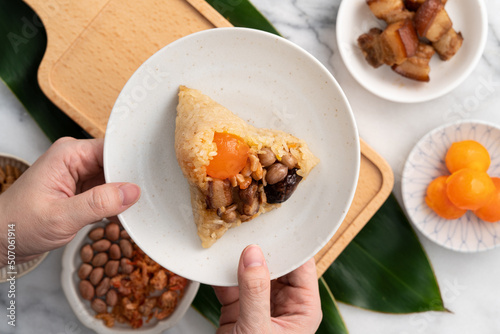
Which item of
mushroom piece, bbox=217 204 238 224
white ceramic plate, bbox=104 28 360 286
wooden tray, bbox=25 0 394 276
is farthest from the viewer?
wooden tray, bbox=25 0 394 276

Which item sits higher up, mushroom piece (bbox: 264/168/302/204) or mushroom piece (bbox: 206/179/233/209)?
mushroom piece (bbox: 264/168/302/204)

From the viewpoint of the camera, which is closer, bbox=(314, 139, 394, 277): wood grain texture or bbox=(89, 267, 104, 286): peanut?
bbox=(314, 139, 394, 277): wood grain texture

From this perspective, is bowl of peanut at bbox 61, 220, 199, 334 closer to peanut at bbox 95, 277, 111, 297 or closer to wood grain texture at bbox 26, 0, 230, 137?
peanut at bbox 95, 277, 111, 297

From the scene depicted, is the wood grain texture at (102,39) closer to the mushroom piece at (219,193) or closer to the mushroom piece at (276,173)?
the mushroom piece at (219,193)

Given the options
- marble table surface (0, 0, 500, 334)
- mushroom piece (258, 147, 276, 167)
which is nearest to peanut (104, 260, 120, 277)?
marble table surface (0, 0, 500, 334)

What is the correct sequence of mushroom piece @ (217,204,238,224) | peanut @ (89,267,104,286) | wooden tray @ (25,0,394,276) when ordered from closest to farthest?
mushroom piece @ (217,204,238,224)
wooden tray @ (25,0,394,276)
peanut @ (89,267,104,286)

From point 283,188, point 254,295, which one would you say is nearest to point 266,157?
point 283,188

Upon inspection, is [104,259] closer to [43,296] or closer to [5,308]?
[43,296]
